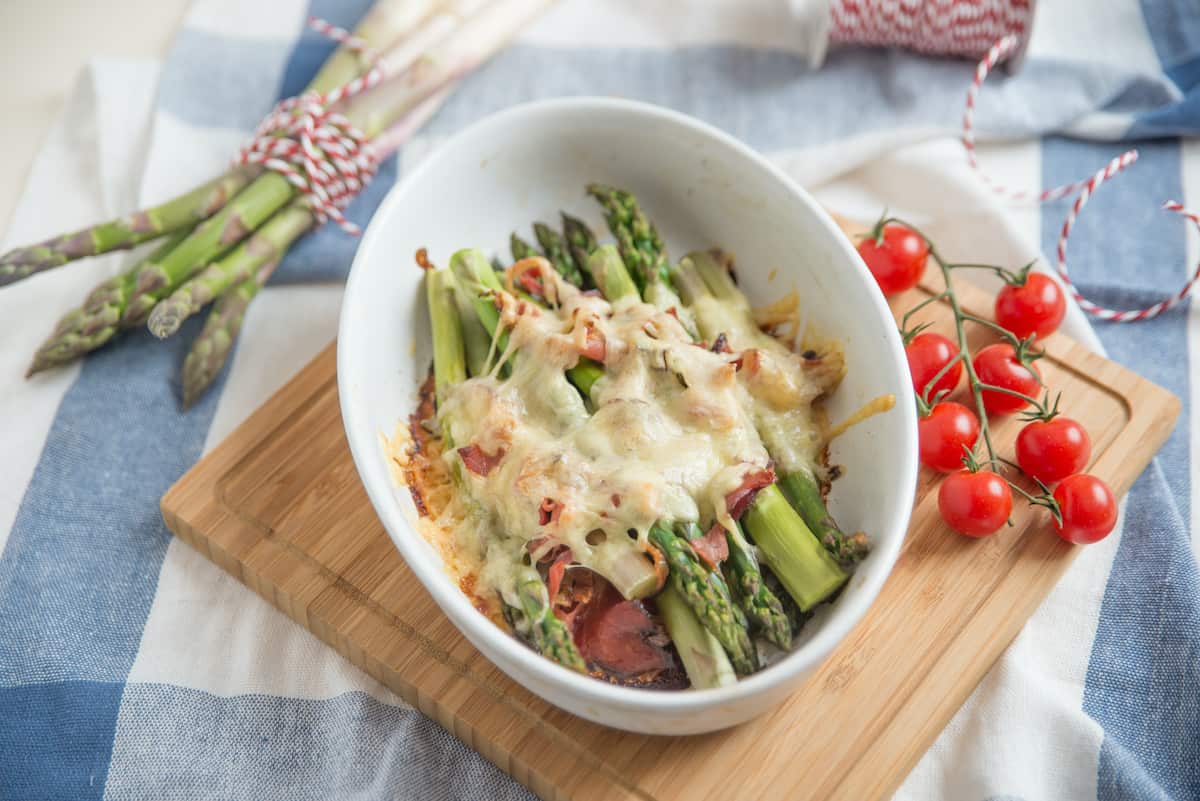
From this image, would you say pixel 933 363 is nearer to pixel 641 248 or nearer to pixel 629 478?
pixel 641 248

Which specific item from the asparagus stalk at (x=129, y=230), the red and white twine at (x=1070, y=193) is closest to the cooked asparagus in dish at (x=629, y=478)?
the asparagus stalk at (x=129, y=230)

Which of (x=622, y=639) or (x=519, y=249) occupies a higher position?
(x=519, y=249)

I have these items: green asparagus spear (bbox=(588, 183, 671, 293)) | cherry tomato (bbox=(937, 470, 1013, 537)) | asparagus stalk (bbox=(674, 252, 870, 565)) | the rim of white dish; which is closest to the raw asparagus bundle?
the rim of white dish

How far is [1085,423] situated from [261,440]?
2263 mm

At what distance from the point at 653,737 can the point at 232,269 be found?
6.31 feet

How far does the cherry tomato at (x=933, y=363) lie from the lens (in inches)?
118

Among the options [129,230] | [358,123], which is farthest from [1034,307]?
[129,230]

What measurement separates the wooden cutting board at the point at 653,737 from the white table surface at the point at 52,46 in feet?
5.63

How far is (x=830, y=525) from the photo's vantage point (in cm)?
258

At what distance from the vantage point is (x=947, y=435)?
112 inches

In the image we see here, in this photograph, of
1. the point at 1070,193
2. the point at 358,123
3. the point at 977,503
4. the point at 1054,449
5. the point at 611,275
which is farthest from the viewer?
the point at 1070,193

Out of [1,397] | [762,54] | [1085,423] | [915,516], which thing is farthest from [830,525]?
[1,397]

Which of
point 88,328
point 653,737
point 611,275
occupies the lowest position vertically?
point 653,737

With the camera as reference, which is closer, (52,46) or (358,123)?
(358,123)
